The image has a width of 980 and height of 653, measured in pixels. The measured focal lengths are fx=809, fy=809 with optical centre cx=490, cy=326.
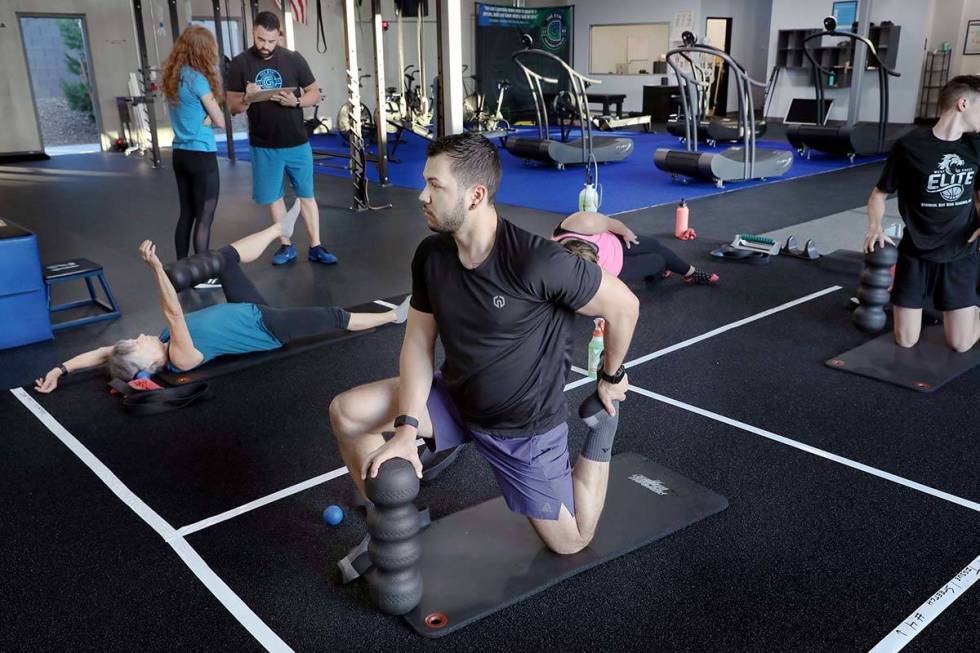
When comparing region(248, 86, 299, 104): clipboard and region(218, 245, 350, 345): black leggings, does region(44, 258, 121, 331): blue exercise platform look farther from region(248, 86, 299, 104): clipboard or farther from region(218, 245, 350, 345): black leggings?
region(248, 86, 299, 104): clipboard

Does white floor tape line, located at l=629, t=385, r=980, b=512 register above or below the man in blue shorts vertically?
below

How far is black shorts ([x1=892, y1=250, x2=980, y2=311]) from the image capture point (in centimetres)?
345

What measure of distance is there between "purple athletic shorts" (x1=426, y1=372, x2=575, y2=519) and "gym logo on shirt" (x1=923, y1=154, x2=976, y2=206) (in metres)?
2.30

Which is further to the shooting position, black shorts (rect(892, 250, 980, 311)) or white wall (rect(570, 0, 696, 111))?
white wall (rect(570, 0, 696, 111))

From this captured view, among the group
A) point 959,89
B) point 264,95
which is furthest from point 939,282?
point 264,95

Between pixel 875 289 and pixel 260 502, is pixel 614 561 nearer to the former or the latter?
pixel 260 502

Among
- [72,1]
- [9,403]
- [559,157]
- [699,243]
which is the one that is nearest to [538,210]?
[699,243]

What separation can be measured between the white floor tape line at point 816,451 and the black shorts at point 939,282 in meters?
1.17

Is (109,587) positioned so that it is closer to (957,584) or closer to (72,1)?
(957,584)

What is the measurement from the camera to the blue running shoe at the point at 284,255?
5.44m

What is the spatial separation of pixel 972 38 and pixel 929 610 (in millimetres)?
14023

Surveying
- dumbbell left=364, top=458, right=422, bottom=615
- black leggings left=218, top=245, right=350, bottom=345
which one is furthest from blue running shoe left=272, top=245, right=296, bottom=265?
dumbbell left=364, top=458, right=422, bottom=615

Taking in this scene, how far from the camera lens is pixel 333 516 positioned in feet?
7.79

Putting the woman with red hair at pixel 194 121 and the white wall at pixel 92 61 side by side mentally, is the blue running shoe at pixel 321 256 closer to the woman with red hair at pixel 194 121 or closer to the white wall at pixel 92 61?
the woman with red hair at pixel 194 121
